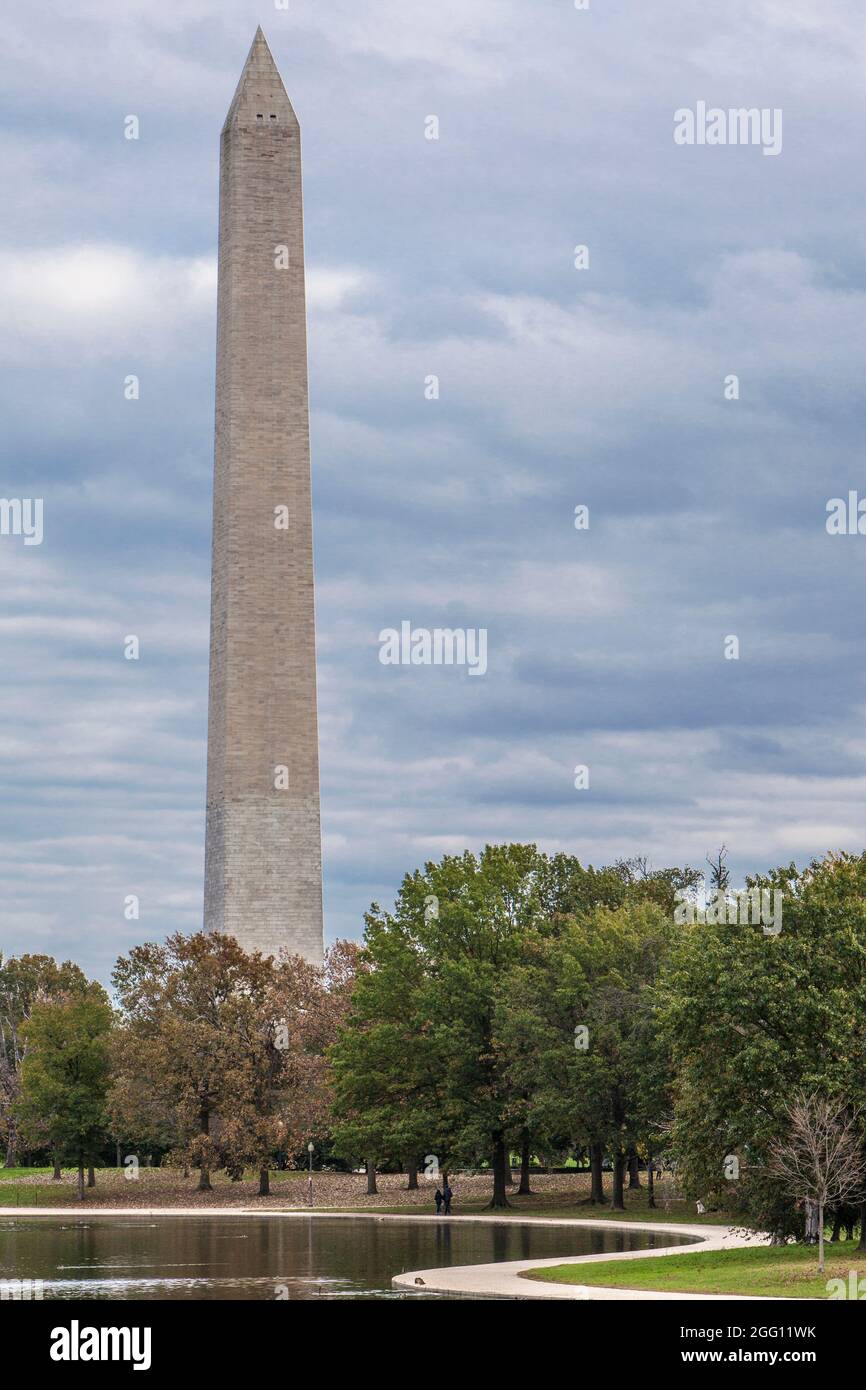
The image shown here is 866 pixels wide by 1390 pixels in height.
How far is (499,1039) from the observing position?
6662 cm

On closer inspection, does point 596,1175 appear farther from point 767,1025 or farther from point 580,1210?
point 767,1025

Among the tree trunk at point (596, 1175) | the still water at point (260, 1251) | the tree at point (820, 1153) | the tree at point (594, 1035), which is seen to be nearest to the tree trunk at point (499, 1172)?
the tree at point (594, 1035)

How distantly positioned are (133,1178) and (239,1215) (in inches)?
691

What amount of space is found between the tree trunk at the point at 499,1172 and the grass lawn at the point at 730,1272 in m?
25.5

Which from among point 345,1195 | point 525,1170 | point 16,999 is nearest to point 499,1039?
point 525,1170

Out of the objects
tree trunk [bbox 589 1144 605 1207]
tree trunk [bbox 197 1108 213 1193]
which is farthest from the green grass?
tree trunk [bbox 197 1108 213 1193]

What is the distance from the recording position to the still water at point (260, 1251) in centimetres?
3494

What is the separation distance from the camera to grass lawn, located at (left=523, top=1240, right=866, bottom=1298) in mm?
32031

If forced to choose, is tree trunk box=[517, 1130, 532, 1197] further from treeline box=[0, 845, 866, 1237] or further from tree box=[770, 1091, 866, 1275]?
tree box=[770, 1091, 866, 1275]

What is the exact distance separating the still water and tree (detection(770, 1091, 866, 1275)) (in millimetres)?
7261

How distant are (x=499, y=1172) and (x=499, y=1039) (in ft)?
15.7

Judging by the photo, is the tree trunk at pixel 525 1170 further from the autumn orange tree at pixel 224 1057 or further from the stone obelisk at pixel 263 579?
the stone obelisk at pixel 263 579
